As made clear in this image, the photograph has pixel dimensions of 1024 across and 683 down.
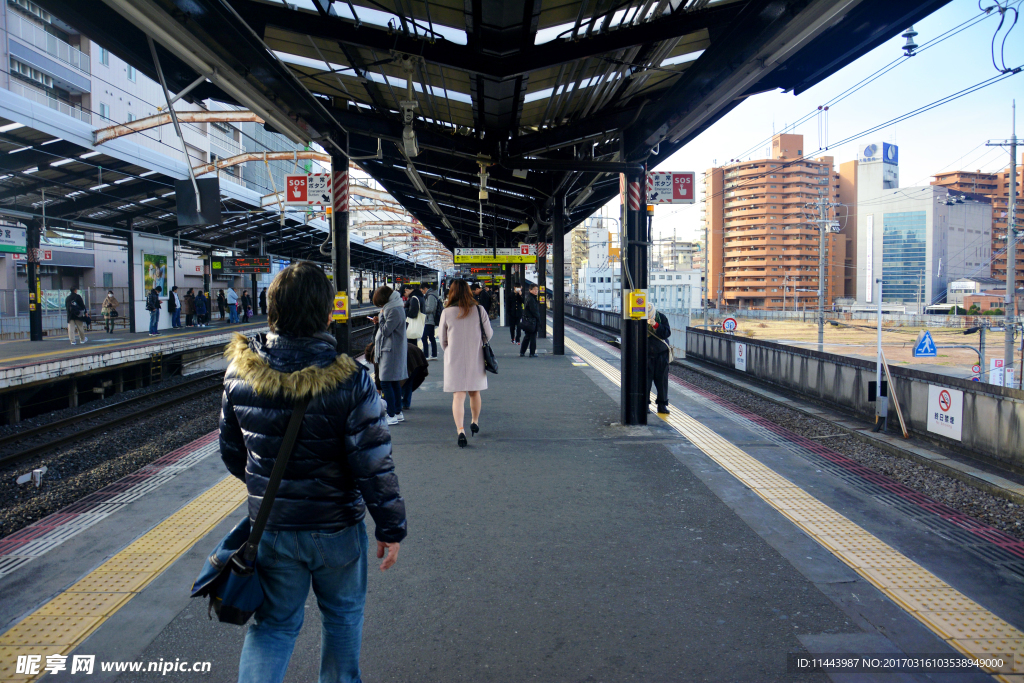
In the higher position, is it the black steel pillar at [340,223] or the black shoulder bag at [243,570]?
the black steel pillar at [340,223]

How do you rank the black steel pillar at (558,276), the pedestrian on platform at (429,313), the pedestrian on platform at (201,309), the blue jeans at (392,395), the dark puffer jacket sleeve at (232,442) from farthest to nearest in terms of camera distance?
1. the pedestrian on platform at (201,309)
2. the black steel pillar at (558,276)
3. the pedestrian on platform at (429,313)
4. the blue jeans at (392,395)
5. the dark puffer jacket sleeve at (232,442)

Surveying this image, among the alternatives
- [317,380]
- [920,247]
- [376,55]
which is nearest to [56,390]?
[376,55]

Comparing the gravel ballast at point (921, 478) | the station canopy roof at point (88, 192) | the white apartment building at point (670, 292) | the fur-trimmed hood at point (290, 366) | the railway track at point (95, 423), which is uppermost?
the station canopy roof at point (88, 192)

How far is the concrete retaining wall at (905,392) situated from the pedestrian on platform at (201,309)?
2059 cm

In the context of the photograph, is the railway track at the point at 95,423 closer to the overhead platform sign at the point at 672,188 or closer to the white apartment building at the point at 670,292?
the overhead platform sign at the point at 672,188

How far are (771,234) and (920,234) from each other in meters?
27.8

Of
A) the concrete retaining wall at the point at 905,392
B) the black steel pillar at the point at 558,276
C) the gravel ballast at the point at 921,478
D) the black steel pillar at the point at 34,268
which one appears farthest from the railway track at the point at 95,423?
the concrete retaining wall at the point at 905,392

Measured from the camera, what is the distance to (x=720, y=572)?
370cm

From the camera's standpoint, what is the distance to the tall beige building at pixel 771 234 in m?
96.1

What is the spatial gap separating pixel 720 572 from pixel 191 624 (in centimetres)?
286

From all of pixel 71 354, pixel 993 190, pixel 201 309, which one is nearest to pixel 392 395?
pixel 71 354

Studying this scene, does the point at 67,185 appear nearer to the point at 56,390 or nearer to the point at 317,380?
the point at 56,390

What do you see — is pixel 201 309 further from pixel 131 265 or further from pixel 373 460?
pixel 373 460

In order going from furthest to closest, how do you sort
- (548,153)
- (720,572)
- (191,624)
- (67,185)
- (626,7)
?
(67,185) < (548,153) < (626,7) < (720,572) < (191,624)
